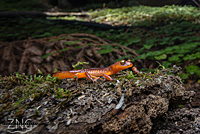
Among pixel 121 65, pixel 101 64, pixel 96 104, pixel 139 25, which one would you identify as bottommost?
pixel 101 64

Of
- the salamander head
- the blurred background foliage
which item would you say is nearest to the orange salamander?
the salamander head

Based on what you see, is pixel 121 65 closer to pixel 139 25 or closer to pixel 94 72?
pixel 94 72

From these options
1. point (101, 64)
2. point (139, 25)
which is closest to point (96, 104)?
point (101, 64)

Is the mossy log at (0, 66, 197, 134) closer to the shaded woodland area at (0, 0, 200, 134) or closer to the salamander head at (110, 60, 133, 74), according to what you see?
the shaded woodland area at (0, 0, 200, 134)

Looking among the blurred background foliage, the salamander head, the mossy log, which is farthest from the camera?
the blurred background foliage

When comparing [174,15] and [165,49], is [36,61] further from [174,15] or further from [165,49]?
[174,15]

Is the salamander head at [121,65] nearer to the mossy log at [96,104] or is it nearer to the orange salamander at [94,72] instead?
the orange salamander at [94,72]

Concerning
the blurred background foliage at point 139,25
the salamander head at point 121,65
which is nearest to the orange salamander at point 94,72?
the salamander head at point 121,65
